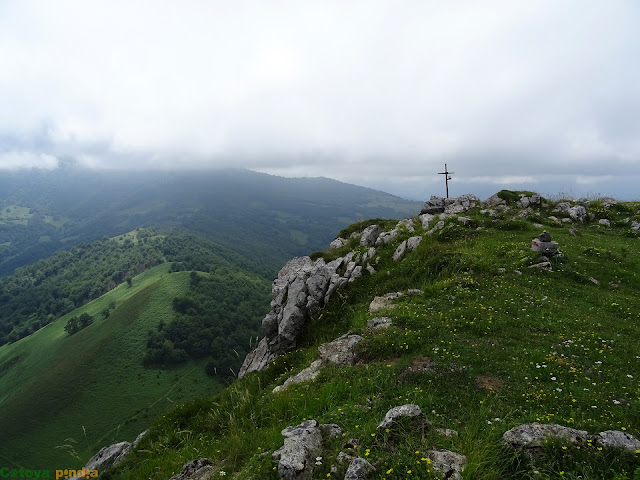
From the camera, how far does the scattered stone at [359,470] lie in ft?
25.6

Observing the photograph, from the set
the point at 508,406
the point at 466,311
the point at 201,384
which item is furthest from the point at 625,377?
the point at 201,384

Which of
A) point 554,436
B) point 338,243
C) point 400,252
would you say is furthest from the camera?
point 338,243

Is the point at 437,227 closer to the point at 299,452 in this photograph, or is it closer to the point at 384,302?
the point at 384,302

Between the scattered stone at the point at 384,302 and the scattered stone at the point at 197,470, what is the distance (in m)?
12.3

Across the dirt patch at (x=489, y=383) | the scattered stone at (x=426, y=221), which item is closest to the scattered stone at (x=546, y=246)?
the scattered stone at (x=426, y=221)

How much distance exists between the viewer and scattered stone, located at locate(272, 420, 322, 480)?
8609 millimetres

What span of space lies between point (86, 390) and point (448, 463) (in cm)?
19094

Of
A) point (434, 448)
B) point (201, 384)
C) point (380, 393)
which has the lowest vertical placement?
point (201, 384)

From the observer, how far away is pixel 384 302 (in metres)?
22.0

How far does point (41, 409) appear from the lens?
144 meters

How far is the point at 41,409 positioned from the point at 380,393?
192302mm

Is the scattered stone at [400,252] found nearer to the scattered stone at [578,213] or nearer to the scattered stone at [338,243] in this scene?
the scattered stone at [338,243]

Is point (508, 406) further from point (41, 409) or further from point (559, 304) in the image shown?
point (41, 409)

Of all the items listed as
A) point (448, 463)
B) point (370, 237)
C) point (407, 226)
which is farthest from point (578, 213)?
point (448, 463)
